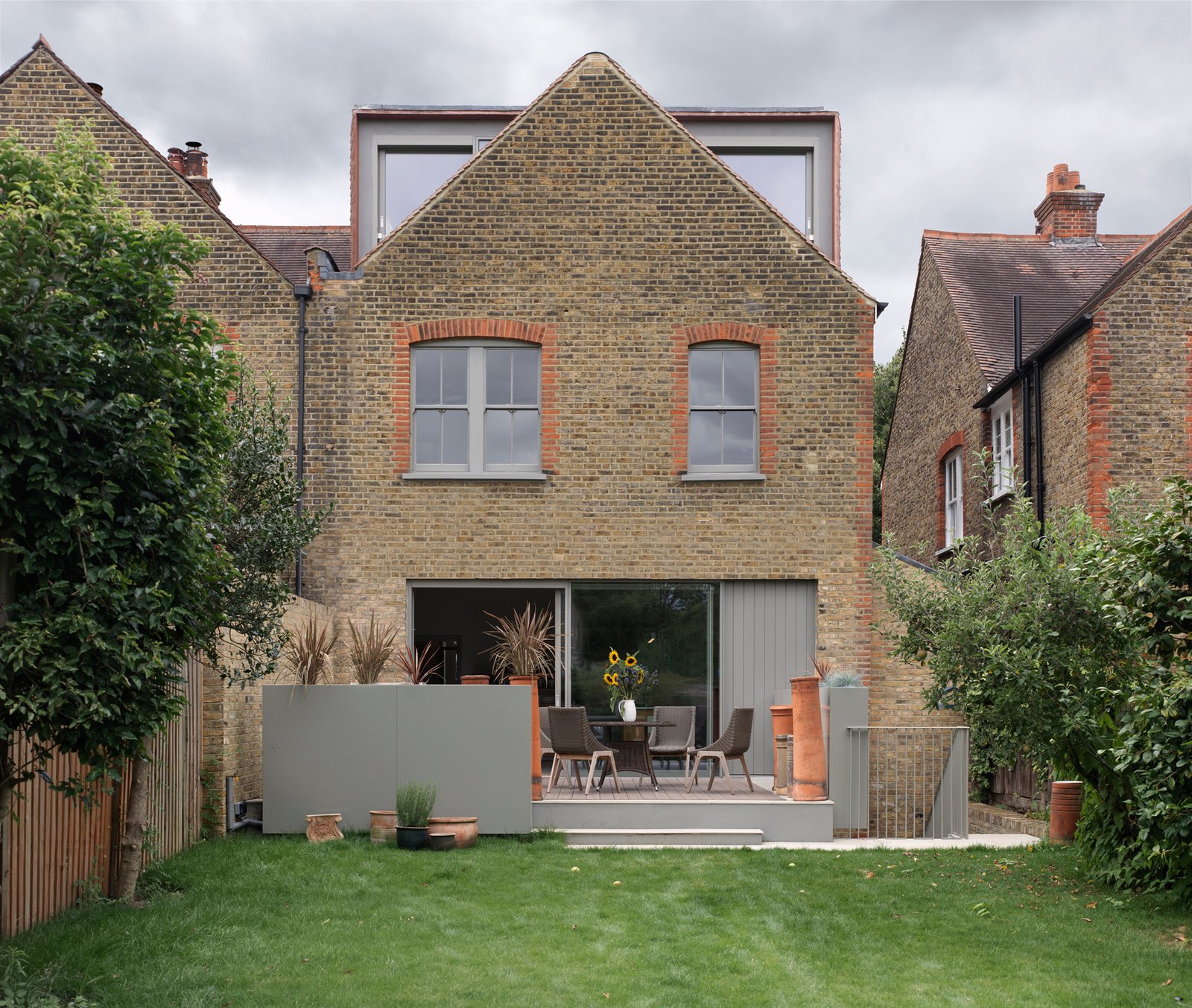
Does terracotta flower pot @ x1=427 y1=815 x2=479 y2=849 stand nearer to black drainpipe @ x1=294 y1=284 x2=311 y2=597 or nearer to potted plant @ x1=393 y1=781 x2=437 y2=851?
potted plant @ x1=393 y1=781 x2=437 y2=851

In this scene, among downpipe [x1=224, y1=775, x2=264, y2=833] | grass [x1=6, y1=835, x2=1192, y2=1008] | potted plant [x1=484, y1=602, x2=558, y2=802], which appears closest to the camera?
grass [x1=6, y1=835, x2=1192, y2=1008]

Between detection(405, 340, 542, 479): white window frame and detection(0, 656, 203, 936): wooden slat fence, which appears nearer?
detection(0, 656, 203, 936): wooden slat fence

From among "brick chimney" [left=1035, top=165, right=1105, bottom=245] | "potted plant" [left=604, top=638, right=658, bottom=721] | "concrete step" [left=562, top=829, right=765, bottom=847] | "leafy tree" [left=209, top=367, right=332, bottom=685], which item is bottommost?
"concrete step" [left=562, top=829, right=765, bottom=847]

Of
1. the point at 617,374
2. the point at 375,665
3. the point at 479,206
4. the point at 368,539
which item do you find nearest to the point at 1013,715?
the point at 375,665

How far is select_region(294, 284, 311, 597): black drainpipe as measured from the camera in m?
14.9

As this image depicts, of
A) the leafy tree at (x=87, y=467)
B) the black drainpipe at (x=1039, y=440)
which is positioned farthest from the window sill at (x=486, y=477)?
the leafy tree at (x=87, y=467)

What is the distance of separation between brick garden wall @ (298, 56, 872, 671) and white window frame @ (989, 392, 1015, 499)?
421 centimetres

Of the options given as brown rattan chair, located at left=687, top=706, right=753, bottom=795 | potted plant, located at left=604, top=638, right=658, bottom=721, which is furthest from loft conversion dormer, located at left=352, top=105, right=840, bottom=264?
brown rattan chair, located at left=687, top=706, right=753, bottom=795

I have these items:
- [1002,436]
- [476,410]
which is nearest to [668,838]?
[476,410]

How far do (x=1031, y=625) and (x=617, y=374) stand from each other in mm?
6839

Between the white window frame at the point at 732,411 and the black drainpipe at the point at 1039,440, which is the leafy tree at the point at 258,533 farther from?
the black drainpipe at the point at 1039,440

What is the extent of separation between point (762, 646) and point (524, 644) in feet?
12.2

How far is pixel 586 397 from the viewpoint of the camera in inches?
595

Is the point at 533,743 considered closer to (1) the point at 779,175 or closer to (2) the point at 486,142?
(2) the point at 486,142
